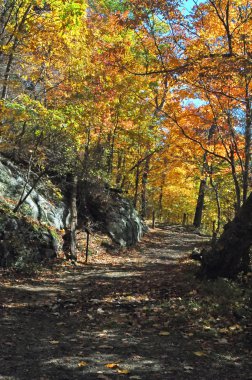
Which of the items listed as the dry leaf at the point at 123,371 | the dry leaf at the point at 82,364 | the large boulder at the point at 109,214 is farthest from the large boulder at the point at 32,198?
the dry leaf at the point at 123,371

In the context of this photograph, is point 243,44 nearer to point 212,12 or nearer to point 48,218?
point 212,12

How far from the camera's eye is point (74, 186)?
13.3 m

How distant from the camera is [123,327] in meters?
5.80

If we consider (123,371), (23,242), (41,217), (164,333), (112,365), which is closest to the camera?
(123,371)

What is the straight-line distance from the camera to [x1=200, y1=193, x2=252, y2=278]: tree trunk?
7.83 metres

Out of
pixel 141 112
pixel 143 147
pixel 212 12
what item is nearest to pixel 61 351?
pixel 212 12

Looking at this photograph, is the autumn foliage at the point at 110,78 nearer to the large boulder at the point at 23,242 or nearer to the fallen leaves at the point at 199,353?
the large boulder at the point at 23,242

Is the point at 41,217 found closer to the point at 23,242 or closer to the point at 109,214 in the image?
the point at 23,242

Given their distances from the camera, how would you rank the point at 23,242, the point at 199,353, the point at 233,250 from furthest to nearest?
1. the point at 23,242
2. the point at 233,250
3. the point at 199,353

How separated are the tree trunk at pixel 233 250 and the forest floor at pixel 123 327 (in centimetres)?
38

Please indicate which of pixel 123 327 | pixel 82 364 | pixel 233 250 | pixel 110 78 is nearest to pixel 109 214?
pixel 110 78

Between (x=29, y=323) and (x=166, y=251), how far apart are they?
11.8 m

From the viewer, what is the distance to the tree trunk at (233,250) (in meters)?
7.83

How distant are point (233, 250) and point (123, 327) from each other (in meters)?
3.55
